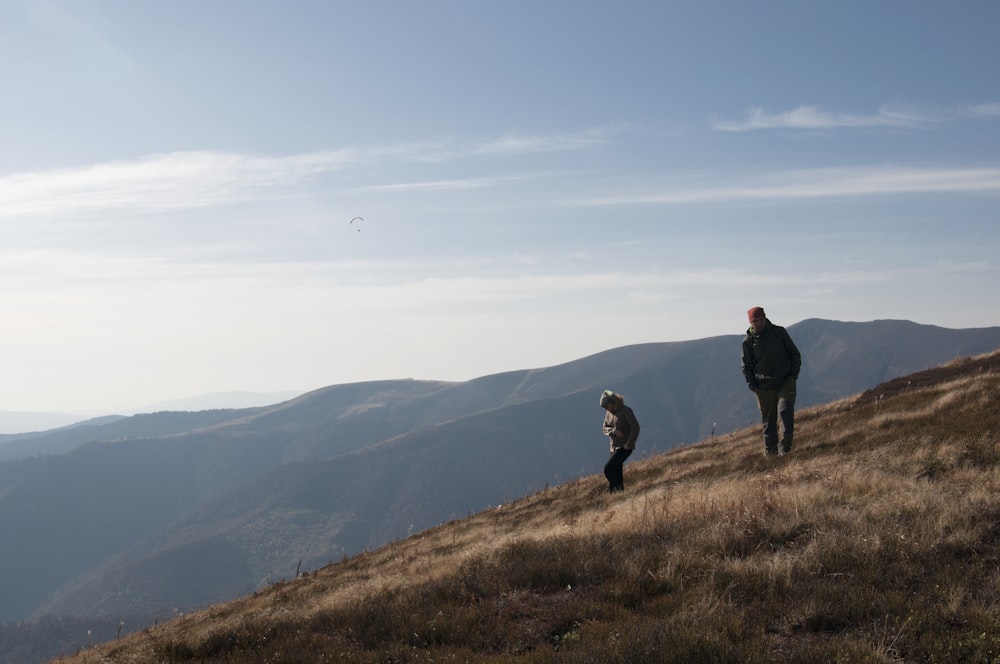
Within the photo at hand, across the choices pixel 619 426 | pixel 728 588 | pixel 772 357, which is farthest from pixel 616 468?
pixel 728 588

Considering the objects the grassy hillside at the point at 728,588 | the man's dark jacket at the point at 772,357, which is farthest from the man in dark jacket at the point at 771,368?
the grassy hillside at the point at 728,588

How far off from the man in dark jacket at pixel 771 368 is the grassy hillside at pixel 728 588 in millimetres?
2528

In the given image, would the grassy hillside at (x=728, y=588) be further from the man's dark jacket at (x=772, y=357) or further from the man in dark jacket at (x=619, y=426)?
the man in dark jacket at (x=619, y=426)

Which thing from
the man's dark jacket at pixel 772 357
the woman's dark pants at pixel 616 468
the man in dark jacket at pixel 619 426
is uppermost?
the man's dark jacket at pixel 772 357

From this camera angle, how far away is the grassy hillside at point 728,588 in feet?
19.8

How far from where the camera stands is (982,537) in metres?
7.63

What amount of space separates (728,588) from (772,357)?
8884 millimetres

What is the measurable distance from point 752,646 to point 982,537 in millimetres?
3644

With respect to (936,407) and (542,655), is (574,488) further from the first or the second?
(542,655)

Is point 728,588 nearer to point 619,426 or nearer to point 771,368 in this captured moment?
point 771,368

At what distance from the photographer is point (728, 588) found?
7184mm

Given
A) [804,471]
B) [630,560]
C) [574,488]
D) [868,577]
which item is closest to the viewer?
[868,577]

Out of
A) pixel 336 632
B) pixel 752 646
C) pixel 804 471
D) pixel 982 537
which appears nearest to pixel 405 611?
pixel 336 632

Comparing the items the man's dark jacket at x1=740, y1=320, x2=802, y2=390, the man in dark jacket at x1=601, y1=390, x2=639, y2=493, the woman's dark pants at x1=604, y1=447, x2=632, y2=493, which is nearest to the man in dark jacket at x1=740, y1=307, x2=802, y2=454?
the man's dark jacket at x1=740, y1=320, x2=802, y2=390
